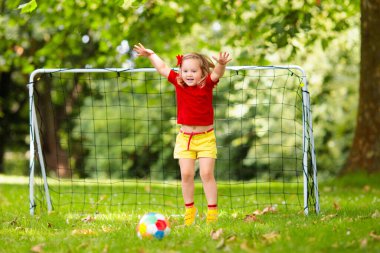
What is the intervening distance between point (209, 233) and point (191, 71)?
1.57 metres

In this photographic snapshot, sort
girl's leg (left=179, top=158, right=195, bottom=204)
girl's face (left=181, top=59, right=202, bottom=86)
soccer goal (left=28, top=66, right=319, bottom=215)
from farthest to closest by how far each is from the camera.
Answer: soccer goal (left=28, top=66, right=319, bottom=215), girl's leg (left=179, top=158, right=195, bottom=204), girl's face (left=181, top=59, right=202, bottom=86)

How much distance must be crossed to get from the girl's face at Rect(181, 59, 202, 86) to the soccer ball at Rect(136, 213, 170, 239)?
1.41m

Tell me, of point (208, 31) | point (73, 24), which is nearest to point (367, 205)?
point (73, 24)

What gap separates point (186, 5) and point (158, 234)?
28.3 ft

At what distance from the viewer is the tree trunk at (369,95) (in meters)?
10.5

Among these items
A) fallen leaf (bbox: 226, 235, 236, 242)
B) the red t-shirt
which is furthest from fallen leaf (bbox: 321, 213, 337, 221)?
the red t-shirt

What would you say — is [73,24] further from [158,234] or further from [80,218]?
[158,234]

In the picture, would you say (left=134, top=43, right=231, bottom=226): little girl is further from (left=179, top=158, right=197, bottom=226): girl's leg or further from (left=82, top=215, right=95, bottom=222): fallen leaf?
(left=82, top=215, right=95, bottom=222): fallen leaf

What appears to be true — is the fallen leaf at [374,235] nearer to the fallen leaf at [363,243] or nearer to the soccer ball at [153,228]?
the fallen leaf at [363,243]

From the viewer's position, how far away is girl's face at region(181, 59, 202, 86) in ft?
18.8

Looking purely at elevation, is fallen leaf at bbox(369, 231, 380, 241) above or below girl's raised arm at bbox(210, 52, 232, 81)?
below

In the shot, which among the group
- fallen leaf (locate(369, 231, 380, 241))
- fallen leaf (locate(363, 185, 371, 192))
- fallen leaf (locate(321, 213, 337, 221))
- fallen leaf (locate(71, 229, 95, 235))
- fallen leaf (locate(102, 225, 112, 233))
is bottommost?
fallen leaf (locate(363, 185, 371, 192))

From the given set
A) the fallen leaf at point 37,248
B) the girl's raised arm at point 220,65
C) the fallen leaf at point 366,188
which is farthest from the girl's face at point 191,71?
the fallen leaf at point 366,188

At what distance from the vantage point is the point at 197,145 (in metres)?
5.85
